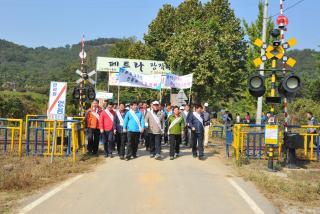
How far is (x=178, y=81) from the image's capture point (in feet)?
71.2

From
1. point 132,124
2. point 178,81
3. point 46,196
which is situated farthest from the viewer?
point 178,81

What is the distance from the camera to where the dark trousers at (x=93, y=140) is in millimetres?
13634

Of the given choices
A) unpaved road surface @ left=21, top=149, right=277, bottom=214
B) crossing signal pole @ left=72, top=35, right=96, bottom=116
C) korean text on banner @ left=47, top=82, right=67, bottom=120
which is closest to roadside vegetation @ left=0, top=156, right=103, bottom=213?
unpaved road surface @ left=21, top=149, right=277, bottom=214

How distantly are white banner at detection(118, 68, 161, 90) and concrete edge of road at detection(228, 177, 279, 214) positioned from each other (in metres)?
9.40

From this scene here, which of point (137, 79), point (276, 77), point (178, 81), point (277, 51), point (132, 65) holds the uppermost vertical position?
point (132, 65)

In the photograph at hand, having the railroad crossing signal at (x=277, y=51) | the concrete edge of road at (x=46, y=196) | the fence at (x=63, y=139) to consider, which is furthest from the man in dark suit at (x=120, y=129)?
the railroad crossing signal at (x=277, y=51)

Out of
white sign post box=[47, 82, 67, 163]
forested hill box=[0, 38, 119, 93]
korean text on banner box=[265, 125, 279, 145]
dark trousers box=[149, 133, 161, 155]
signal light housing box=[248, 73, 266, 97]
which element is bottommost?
dark trousers box=[149, 133, 161, 155]

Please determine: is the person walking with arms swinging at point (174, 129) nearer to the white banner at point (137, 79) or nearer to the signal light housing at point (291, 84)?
the signal light housing at point (291, 84)

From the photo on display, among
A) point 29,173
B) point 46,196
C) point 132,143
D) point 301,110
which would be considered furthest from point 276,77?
point 301,110

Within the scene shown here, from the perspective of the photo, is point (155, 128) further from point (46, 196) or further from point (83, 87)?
point (83, 87)

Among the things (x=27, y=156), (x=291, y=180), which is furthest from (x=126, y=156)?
(x=291, y=180)

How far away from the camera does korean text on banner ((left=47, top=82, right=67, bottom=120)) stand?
462 inches

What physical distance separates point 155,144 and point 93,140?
6.70ft

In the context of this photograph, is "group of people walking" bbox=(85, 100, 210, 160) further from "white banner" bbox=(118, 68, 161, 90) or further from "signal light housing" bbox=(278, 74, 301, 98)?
"white banner" bbox=(118, 68, 161, 90)
